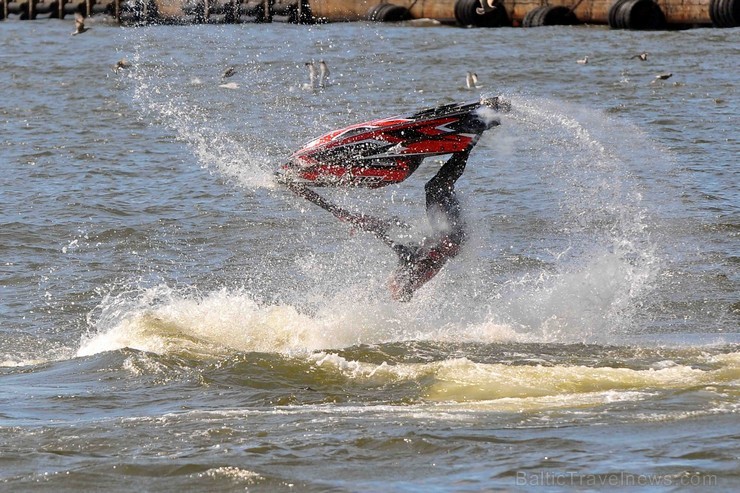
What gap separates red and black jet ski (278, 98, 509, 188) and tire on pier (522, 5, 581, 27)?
108 feet

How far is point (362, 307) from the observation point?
12570mm

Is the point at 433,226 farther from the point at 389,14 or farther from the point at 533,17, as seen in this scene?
the point at 389,14

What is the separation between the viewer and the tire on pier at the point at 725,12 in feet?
128

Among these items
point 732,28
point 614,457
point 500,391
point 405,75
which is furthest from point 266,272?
point 732,28

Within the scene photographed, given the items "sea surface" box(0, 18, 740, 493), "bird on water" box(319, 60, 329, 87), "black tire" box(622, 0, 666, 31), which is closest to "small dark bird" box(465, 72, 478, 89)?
"sea surface" box(0, 18, 740, 493)

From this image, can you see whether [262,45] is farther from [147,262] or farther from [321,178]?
[321,178]

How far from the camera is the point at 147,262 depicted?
15945 millimetres

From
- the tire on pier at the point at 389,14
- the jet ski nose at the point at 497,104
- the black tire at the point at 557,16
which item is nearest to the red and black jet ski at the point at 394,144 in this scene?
the jet ski nose at the point at 497,104

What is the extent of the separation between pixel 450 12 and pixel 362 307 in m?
35.9

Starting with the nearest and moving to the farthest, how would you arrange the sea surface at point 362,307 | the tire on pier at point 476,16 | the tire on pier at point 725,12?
the sea surface at point 362,307
the tire on pier at point 725,12
the tire on pier at point 476,16

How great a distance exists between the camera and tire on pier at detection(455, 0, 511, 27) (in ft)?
149

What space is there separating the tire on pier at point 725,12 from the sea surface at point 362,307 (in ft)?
34.6

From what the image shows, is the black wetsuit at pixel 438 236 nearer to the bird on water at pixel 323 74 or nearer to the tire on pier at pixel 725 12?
the bird on water at pixel 323 74

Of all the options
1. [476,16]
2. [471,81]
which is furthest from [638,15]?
[471,81]
